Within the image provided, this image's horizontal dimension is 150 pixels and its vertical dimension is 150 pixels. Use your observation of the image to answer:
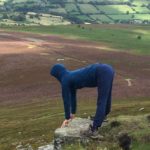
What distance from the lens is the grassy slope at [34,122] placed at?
93.0 ft

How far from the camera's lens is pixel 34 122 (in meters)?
39.6

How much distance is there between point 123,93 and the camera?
6369cm

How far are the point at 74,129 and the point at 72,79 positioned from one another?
1.98 meters

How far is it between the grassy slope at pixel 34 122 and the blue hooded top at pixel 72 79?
1.96 m

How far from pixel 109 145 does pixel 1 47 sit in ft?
318

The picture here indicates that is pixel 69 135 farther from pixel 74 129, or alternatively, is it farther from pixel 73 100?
pixel 73 100

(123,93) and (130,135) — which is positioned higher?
(130,135)

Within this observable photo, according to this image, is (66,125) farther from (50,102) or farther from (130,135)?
(50,102)

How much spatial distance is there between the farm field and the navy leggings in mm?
1374

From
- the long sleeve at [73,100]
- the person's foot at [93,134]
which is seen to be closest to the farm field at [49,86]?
the person's foot at [93,134]

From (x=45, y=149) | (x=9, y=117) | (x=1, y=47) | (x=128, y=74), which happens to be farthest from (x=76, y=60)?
(x=45, y=149)

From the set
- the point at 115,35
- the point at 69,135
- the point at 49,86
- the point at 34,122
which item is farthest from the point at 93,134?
the point at 115,35

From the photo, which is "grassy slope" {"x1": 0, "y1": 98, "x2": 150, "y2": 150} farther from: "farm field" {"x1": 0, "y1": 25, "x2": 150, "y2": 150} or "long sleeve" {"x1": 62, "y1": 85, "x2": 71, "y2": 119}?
"long sleeve" {"x1": 62, "y1": 85, "x2": 71, "y2": 119}

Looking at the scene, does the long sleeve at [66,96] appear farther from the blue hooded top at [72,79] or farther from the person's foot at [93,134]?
the person's foot at [93,134]
